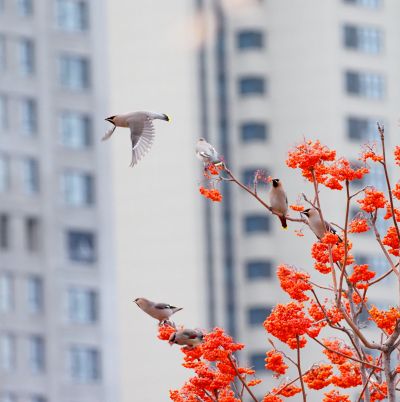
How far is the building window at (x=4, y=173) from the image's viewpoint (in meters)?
110

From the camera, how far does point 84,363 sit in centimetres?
11081

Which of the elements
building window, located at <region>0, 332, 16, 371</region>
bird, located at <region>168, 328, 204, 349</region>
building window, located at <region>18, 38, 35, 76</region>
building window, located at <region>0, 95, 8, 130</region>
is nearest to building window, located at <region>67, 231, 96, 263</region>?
building window, located at <region>0, 95, 8, 130</region>

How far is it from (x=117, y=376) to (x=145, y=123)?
9053 centimetres

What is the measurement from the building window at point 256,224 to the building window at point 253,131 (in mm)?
6200

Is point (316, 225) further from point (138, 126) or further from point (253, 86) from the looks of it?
point (253, 86)

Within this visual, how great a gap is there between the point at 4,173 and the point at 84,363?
11.4 meters

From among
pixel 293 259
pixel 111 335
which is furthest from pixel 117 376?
pixel 293 259

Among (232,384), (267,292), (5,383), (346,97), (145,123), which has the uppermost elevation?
(346,97)

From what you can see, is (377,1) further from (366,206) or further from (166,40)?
(366,206)

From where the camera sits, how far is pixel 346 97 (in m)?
142

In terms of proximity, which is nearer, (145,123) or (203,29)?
Answer: (145,123)

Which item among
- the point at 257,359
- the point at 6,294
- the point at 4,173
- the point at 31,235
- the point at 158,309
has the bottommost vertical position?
the point at 158,309

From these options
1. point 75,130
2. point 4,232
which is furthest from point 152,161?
point 4,232

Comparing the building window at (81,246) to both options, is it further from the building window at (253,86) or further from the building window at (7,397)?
the building window at (253,86)
